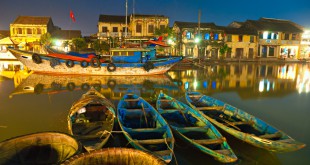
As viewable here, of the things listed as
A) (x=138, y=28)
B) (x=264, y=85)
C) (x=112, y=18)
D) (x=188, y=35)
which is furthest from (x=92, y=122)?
(x=112, y=18)

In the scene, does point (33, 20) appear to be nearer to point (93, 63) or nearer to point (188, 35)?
point (93, 63)

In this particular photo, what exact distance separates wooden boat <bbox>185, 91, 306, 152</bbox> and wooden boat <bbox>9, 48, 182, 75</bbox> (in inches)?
457

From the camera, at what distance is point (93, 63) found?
21.3 metres

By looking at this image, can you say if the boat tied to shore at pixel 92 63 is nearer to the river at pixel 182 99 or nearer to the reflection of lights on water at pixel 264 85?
the river at pixel 182 99

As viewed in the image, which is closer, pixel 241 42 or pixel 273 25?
pixel 241 42

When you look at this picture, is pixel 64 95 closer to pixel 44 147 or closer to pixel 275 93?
pixel 44 147

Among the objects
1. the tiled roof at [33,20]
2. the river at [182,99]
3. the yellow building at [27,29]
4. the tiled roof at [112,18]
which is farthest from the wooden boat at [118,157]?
the tiled roof at [33,20]

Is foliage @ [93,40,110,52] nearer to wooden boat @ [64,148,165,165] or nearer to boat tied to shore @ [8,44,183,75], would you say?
boat tied to shore @ [8,44,183,75]

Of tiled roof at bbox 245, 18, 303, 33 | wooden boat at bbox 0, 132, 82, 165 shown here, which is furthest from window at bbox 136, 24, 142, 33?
wooden boat at bbox 0, 132, 82, 165

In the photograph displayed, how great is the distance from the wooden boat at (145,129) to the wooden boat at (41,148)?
5.77 ft

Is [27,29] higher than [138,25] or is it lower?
higher

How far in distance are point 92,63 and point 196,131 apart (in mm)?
16880

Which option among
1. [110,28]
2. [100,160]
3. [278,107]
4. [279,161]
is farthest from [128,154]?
[110,28]

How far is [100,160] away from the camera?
423cm
